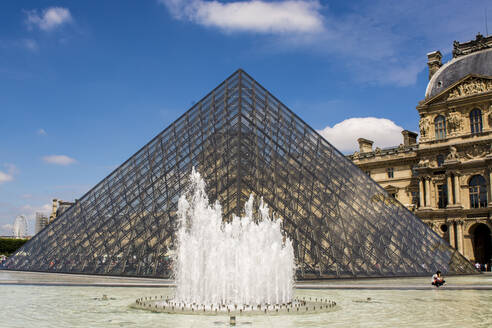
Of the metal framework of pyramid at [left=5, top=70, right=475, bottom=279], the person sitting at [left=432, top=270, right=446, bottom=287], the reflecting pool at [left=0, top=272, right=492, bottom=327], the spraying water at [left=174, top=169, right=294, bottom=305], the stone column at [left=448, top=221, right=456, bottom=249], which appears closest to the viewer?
the reflecting pool at [left=0, top=272, right=492, bottom=327]

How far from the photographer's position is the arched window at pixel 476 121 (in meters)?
39.9

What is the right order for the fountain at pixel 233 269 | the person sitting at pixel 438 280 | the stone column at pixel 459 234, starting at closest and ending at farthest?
the fountain at pixel 233 269
the person sitting at pixel 438 280
the stone column at pixel 459 234

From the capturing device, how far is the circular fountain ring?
10281 mm

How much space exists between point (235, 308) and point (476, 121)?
35429 mm

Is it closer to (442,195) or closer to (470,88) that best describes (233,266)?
(442,195)

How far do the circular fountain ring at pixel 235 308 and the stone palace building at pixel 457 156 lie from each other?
31.6m

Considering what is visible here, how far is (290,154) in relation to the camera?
72.8 ft

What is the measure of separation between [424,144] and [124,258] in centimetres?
3129

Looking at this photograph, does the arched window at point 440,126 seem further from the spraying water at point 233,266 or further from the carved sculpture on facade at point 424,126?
the spraying water at point 233,266

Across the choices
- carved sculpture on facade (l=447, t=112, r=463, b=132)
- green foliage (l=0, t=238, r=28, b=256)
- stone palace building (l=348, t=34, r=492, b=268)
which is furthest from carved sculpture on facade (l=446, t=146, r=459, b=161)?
green foliage (l=0, t=238, r=28, b=256)

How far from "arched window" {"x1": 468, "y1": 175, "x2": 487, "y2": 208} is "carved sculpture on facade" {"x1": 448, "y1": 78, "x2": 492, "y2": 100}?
22.3ft

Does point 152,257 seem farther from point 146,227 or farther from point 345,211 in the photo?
point 345,211

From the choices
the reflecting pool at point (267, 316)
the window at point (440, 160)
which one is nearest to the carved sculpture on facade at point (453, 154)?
the window at point (440, 160)

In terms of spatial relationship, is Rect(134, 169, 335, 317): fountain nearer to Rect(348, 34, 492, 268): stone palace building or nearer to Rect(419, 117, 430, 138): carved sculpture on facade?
Rect(348, 34, 492, 268): stone palace building
